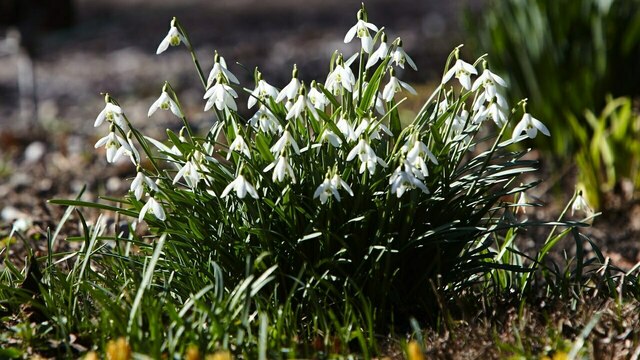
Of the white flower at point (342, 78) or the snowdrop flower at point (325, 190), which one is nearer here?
the snowdrop flower at point (325, 190)

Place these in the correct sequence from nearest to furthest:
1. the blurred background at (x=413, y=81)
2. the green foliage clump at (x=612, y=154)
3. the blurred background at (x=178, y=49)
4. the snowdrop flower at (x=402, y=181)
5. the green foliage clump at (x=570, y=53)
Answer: the snowdrop flower at (x=402, y=181) < the green foliage clump at (x=612, y=154) < the blurred background at (x=413, y=81) < the green foliage clump at (x=570, y=53) < the blurred background at (x=178, y=49)

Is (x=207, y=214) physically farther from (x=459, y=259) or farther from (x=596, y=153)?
(x=596, y=153)

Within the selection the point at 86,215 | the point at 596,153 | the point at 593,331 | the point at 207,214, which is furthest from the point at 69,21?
the point at 593,331

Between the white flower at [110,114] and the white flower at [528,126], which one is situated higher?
the white flower at [110,114]

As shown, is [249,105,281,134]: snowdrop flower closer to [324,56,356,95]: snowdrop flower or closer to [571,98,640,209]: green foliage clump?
[324,56,356,95]: snowdrop flower

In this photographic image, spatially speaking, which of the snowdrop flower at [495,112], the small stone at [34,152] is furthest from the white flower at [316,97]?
the small stone at [34,152]

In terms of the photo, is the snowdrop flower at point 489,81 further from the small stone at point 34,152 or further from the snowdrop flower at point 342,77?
the small stone at point 34,152

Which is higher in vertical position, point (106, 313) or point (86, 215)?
point (86, 215)

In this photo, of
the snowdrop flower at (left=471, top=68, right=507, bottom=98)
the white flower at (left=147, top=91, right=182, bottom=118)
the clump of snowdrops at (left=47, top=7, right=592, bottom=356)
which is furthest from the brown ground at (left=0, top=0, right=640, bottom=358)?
the white flower at (left=147, top=91, right=182, bottom=118)
